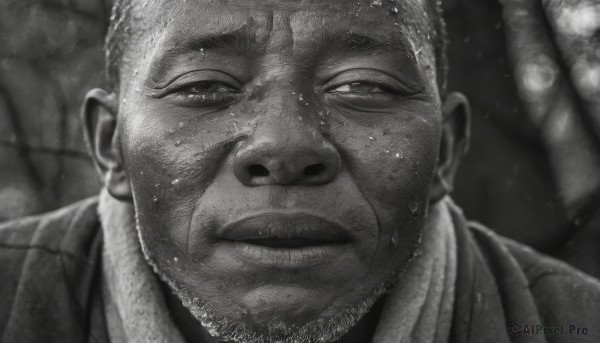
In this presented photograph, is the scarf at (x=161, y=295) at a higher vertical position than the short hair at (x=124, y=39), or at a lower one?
lower

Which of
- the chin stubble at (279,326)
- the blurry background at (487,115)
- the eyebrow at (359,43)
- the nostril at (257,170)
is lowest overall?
the blurry background at (487,115)

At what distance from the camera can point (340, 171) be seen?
1903mm

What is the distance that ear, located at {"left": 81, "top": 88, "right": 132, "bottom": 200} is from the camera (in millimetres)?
2311

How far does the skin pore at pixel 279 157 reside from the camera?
184 centimetres

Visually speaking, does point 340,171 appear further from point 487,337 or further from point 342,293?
point 487,337

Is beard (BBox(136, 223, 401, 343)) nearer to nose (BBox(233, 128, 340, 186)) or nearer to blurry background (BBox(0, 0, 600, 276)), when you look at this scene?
nose (BBox(233, 128, 340, 186))

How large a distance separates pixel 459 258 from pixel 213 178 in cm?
110

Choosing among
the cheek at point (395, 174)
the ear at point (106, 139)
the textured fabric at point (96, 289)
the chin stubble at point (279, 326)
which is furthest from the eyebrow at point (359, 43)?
the textured fabric at point (96, 289)

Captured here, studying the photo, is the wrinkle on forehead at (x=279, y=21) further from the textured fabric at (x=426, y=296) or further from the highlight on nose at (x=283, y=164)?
the textured fabric at (x=426, y=296)

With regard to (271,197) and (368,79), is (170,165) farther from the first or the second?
(368,79)

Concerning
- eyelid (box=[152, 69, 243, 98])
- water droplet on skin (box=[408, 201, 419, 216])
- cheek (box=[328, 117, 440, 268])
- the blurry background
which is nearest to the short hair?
eyelid (box=[152, 69, 243, 98])

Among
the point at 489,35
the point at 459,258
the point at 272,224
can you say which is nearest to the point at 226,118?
the point at 272,224

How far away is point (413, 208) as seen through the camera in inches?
79.9

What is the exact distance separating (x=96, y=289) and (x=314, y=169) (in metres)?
1.03
